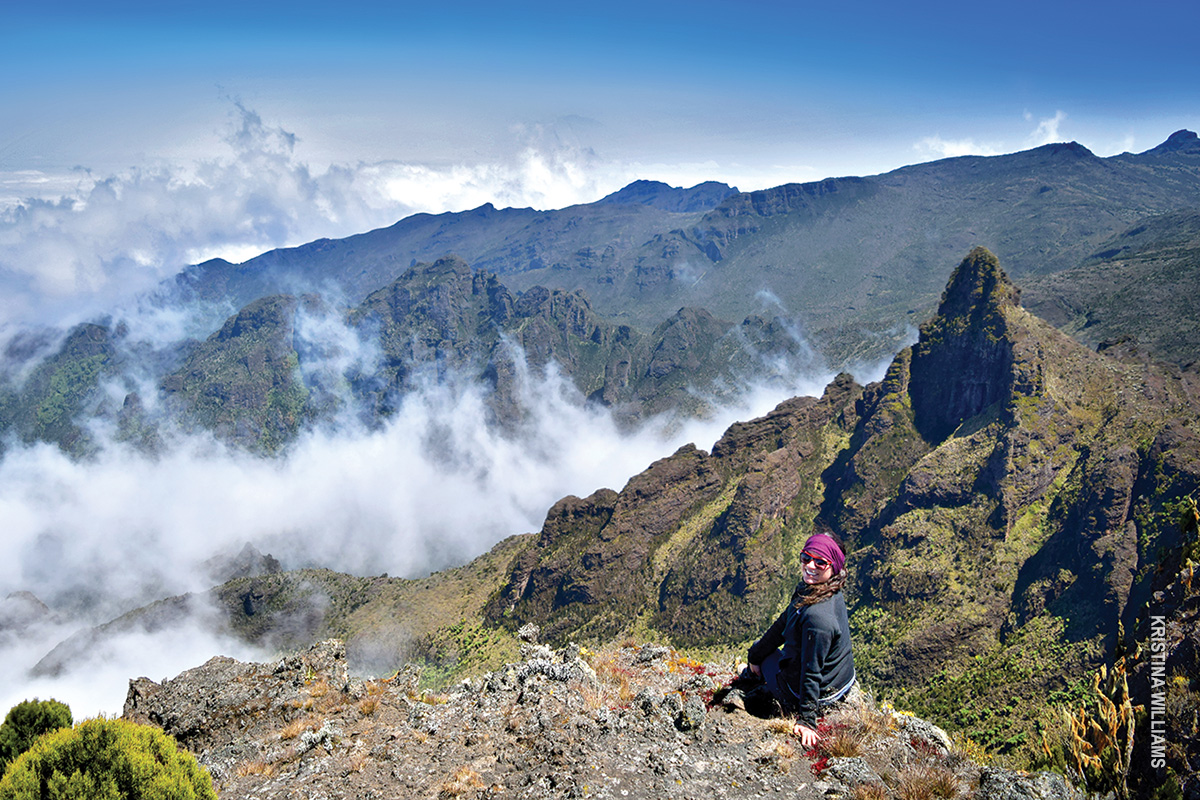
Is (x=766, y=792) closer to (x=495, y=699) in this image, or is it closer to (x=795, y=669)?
(x=795, y=669)

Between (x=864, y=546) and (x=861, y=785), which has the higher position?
(x=861, y=785)

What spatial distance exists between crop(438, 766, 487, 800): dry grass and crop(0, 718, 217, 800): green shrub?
4.05m

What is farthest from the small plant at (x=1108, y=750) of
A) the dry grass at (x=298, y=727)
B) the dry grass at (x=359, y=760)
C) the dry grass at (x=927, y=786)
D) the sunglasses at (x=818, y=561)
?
the dry grass at (x=298, y=727)

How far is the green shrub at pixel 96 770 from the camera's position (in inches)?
361

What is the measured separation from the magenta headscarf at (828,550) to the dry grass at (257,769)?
42.2 ft

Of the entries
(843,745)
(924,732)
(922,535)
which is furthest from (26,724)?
(922,535)

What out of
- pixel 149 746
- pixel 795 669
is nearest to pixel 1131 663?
pixel 795 669

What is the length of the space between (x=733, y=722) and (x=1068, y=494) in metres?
131

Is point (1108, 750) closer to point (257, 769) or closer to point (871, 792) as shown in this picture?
point (871, 792)

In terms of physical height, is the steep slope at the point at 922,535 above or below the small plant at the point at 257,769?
below

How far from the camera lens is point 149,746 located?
10.4 m

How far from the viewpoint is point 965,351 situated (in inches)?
6063

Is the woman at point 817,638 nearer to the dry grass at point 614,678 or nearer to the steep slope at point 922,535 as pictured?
the dry grass at point 614,678

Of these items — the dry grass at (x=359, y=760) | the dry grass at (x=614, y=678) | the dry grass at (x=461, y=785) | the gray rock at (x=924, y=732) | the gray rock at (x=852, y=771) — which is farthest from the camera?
the dry grass at (x=614, y=678)
